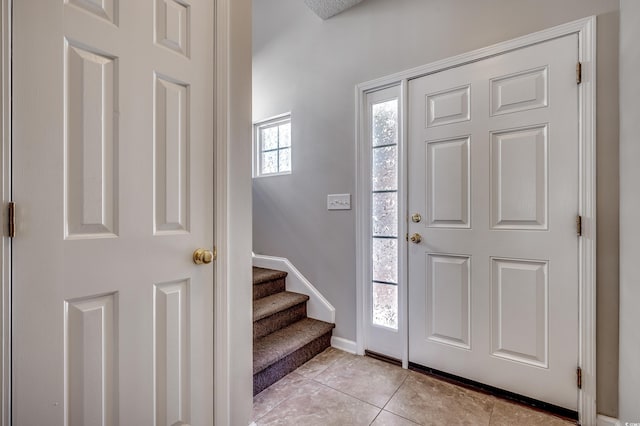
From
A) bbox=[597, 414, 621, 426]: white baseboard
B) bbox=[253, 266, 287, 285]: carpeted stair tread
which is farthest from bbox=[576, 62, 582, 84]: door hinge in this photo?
bbox=[253, 266, 287, 285]: carpeted stair tread

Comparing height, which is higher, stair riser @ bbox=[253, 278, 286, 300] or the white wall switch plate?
the white wall switch plate

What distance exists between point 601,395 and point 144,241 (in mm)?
2144

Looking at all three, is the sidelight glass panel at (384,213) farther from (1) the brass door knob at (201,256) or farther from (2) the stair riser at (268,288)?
(1) the brass door knob at (201,256)

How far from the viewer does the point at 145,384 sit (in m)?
1.01

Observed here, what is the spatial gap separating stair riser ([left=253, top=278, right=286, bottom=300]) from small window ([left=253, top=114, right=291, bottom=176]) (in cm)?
95

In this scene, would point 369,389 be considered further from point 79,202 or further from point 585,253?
point 79,202

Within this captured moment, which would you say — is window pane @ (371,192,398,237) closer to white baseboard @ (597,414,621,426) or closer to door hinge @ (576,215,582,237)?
door hinge @ (576,215,582,237)

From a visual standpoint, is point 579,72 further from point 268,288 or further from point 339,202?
point 268,288

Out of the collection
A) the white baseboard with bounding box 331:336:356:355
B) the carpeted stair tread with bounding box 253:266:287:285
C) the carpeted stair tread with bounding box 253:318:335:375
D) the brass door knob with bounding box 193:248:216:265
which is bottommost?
the white baseboard with bounding box 331:336:356:355

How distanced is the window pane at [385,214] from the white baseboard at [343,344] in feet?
2.74

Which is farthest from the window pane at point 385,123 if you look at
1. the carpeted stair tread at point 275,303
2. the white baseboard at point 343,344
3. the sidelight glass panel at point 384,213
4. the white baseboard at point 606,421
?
the white baseboard at point 606,421

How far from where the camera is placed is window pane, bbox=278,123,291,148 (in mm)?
2637

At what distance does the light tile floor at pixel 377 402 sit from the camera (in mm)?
1470

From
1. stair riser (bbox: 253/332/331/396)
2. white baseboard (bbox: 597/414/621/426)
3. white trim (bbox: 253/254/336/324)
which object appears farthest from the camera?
white trim (bbox: 253/254/336/324)
